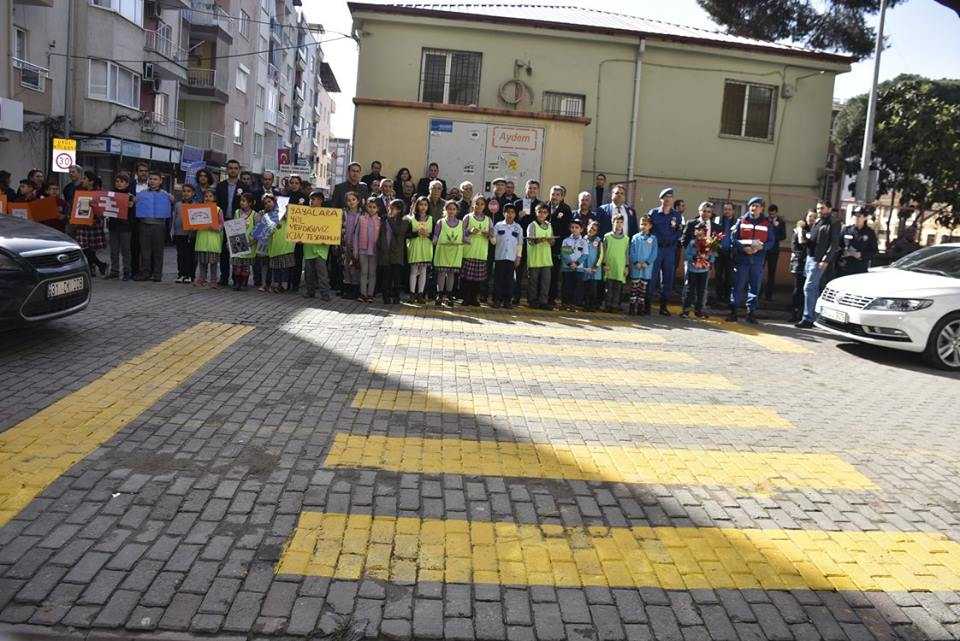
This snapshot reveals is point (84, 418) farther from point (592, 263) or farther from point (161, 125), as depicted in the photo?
point (161, 125)

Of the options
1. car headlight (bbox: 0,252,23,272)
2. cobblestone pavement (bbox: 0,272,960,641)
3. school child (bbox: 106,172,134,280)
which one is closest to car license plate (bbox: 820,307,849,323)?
cobblestone pavement (bbox: 0,272,960,641)

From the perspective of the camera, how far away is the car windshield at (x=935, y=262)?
1114cm

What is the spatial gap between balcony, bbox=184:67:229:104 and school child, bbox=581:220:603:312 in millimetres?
36805

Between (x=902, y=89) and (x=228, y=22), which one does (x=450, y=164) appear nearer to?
(x=902, y=89)

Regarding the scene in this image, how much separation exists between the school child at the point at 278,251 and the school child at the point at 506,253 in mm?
3293

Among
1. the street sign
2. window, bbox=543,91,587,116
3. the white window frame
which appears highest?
the white window frame

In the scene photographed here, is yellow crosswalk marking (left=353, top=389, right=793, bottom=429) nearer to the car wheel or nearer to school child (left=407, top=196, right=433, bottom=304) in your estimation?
the car wheel

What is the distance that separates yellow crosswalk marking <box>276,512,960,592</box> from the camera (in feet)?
12.6

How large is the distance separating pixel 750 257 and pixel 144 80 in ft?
Result: 99.7

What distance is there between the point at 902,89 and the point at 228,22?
34626mm

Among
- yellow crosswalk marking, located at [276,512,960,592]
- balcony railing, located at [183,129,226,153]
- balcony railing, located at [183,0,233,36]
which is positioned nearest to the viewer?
yellow crosswalk marking, located at [276,512,960,592]

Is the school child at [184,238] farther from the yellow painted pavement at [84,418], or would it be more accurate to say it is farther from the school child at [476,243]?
the yellow painted pavement at [84,418]

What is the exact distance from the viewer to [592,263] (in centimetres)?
1345

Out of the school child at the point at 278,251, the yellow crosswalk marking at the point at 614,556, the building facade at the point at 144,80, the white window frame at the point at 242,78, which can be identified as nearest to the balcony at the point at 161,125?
the building facade at the point at 144,80
